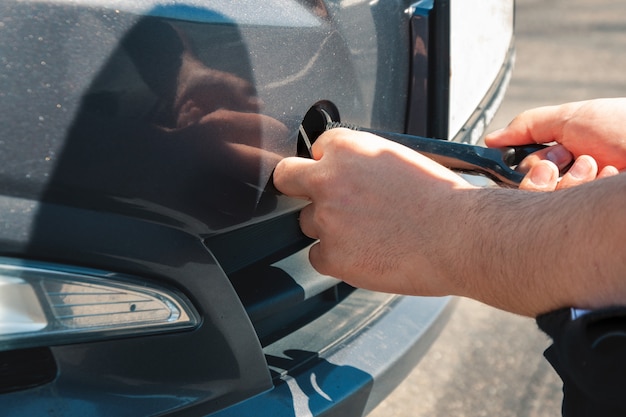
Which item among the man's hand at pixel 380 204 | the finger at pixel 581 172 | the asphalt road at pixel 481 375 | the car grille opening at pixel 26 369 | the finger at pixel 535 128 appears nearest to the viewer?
the car grille opening at pixel 26 369

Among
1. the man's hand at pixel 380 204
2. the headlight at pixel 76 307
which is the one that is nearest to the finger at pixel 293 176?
the man's hand at pixel 380 204

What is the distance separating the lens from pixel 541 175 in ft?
5.07

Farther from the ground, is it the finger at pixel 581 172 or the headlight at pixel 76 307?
the finger at pixel 581 172

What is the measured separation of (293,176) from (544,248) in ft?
1.46

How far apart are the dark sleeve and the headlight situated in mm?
605

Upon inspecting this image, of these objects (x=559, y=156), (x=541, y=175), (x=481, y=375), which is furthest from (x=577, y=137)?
(x=481, y=375)

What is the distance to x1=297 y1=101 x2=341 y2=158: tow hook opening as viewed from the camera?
63.5 inches

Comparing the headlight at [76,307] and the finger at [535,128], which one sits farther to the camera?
the finger at [535,128]

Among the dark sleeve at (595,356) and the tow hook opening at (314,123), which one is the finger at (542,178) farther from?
the tow hook opening at (314,123)

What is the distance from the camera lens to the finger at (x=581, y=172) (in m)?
1.59

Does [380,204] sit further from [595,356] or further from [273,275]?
[595,356]

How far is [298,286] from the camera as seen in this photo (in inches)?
67.0

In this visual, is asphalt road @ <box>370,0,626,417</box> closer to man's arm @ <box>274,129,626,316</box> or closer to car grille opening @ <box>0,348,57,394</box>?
man's arm @ <box>274,129,626,316</box>

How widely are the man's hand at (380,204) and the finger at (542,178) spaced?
12 centimetres
